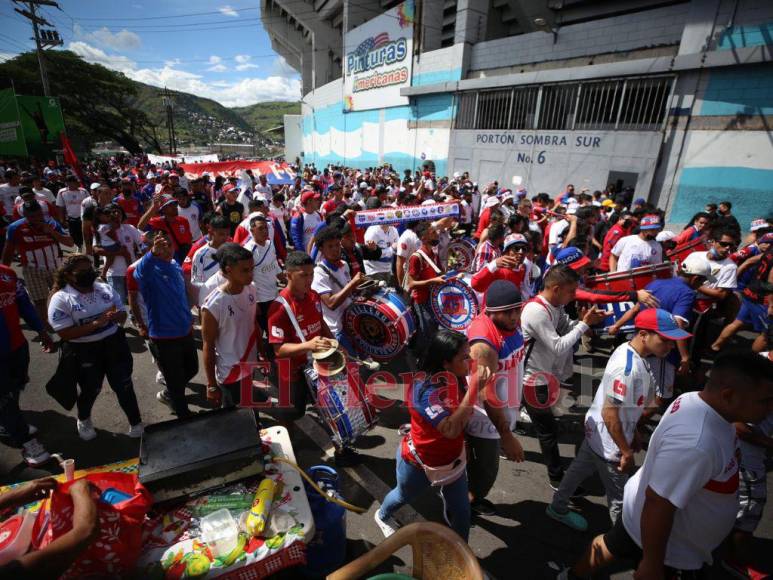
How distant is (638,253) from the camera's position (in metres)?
5.98

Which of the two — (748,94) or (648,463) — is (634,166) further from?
(648,463)

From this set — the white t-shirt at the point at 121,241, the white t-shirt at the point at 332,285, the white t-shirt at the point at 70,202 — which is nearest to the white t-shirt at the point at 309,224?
the white t-shirt at the point at 121,241

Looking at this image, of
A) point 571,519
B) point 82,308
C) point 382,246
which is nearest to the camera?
point 571,519

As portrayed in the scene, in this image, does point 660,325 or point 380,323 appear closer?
point 660,325

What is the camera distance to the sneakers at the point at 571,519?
3.20 meters

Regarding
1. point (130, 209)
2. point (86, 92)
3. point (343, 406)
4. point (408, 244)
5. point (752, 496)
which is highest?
point (86, 92)

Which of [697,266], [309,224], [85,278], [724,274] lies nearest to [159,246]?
[85,278]

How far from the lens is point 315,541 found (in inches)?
95.7

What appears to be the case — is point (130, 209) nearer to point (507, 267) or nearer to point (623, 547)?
point (507, 267)

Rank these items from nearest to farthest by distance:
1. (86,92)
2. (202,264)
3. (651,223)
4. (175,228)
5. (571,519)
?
Answer: 1. (571,519)
2. (202,264)
3. (651,223)
4. (175,228)
5. (86,92)

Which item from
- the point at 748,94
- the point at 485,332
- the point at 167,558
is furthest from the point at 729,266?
the point at 748,94

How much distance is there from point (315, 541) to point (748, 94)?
50.5 feet

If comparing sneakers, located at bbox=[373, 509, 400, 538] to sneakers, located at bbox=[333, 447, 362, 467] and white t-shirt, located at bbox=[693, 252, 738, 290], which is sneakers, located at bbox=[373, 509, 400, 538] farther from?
white t-shirt, located at bbox=[693, 252, 738, 290]

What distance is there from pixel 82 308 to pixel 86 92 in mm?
57999
